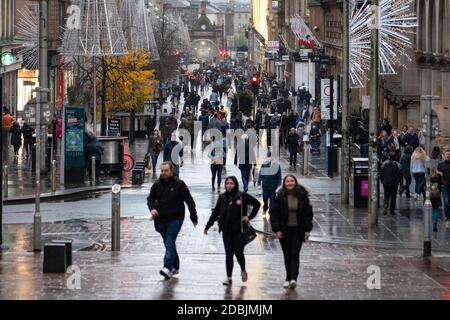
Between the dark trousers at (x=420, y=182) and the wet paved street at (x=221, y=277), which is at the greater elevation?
the dark trousers at (x=420, y=182)

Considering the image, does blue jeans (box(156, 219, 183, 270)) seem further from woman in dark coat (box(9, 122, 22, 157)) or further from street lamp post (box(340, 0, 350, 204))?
woman in dark coat (box(9, 122, 22, 157))

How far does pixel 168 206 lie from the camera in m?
19.2

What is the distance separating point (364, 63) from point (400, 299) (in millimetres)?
36211

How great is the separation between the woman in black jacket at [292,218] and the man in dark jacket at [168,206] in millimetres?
1597

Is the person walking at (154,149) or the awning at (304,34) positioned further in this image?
the awning at (304,34)

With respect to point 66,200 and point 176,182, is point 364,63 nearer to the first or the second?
point 66,200

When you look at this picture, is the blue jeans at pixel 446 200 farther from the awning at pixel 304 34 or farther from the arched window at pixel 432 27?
the awning at pixel 304 34

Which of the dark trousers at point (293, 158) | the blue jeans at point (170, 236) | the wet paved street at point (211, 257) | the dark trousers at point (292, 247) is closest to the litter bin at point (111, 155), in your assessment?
the dark trousers at point (293, 158)

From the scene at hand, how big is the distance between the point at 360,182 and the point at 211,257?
936 centimetres

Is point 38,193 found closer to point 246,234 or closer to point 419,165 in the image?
point 246,234

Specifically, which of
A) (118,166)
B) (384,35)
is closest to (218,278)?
(118,166)

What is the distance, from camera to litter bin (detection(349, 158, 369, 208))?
31453 mm

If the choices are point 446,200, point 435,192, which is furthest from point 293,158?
point 435,192

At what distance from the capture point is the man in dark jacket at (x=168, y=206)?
63.0ft
